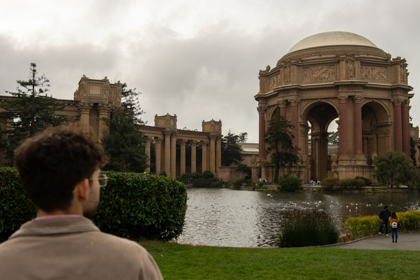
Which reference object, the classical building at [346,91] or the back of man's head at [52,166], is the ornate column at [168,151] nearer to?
the classical building at [346,91]

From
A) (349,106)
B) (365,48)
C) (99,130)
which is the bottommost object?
(99,130)

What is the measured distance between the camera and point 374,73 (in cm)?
5925

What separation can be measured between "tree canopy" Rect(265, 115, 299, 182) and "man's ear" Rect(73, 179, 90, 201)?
5250 centimetres

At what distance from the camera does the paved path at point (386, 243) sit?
38.4ft

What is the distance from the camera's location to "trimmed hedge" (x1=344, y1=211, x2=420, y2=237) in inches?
546

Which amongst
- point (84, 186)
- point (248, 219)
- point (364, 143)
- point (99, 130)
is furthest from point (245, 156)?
point (84, 186)

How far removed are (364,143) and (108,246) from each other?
76136mm

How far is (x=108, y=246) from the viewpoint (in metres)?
1.87

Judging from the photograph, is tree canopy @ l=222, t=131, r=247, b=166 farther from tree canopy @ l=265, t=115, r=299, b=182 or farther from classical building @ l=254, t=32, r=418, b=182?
tree canopy @ l=265, t=115, r=299, b=182

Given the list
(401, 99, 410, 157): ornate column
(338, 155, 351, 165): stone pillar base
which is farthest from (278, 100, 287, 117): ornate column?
(401, 99, 410, 157): ornate column

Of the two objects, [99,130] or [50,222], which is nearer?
[50,222]

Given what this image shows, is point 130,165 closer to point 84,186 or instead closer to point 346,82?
point 84,186

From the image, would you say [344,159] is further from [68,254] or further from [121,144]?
[68,254]

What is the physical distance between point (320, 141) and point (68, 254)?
254 ft
